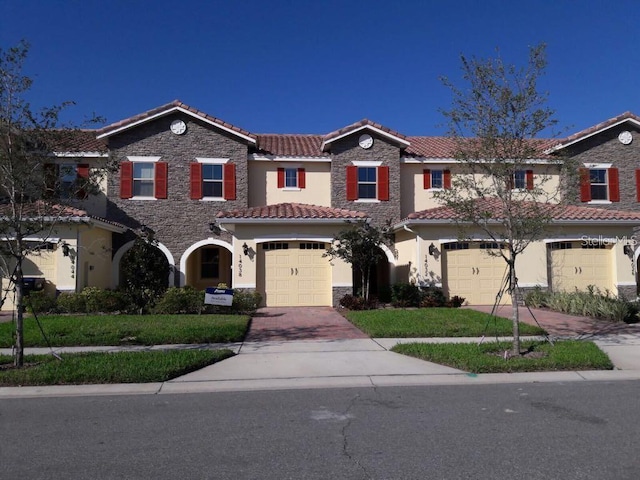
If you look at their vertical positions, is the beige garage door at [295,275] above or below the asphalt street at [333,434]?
above

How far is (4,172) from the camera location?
8367 millimetres

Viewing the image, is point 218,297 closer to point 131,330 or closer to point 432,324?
point 131,330

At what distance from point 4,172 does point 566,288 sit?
17222 millimetres

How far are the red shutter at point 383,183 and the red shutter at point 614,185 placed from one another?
9256 mm

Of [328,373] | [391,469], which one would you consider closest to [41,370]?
[328,373]

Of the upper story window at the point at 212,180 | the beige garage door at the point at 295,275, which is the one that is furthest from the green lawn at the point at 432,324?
the upper story window at the point at 212,180

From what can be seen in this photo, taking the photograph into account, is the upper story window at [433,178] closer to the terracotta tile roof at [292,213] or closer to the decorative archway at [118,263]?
the terracotta tile roof at [292,213]

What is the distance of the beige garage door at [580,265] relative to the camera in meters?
18.3

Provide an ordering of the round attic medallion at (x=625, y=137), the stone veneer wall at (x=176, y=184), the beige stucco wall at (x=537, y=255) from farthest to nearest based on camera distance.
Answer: the round attic medallion at (x=625, y=137), the stone veneer wall at (x=176, y=184), the beige stucco wall at (x=537, y=255)

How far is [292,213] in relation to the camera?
17953 millimetres

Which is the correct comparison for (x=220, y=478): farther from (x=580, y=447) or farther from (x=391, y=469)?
(x=580, y=447)

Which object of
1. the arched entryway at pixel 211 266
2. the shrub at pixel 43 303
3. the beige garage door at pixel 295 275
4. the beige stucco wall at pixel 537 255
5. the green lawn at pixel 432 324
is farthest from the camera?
the arched entryway at pixel 211 266

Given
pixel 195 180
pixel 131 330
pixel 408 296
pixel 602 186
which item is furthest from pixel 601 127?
pixel 131 330

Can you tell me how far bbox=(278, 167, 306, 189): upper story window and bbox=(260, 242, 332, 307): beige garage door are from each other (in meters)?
3.33
